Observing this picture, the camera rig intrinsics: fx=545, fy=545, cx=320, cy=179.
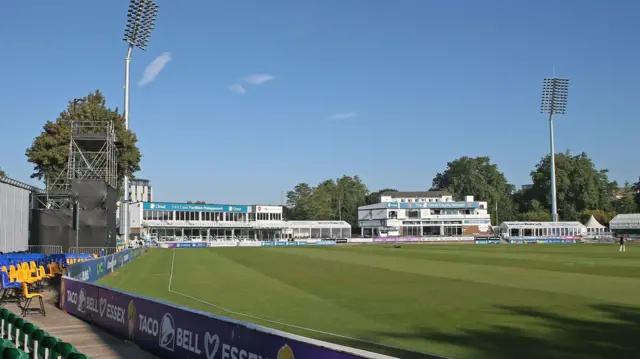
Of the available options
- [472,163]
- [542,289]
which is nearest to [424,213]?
[472,163]

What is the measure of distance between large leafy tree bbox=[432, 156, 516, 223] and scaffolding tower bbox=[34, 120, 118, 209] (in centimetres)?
12134

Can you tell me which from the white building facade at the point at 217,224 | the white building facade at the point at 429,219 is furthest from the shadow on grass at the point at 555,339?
the white building facade at the point at 429,219

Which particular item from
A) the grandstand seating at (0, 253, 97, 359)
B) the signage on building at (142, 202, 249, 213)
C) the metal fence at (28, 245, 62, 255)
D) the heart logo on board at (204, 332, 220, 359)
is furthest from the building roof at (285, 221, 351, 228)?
the heart logo on board at (204, 332, 220, 359)

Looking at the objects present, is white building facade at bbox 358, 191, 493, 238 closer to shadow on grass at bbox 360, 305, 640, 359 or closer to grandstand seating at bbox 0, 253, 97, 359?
grandstand seating at bbox 0, 253, 97, 359

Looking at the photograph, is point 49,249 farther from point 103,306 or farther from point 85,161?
point 103,306

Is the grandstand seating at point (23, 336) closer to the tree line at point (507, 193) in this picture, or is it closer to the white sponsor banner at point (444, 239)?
the white sponsor banner at point (444, 239)

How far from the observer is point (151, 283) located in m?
24.2

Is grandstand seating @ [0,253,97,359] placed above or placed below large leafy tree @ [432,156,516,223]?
below

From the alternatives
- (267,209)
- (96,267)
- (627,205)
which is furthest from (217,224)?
(627,205)

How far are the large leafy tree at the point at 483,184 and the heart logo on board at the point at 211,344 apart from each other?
143282 millimetres

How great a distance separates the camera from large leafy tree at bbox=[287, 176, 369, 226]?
128 meters

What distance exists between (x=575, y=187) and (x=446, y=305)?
12623cm

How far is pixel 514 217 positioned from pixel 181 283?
12952cm

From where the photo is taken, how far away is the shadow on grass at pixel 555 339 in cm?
1025
